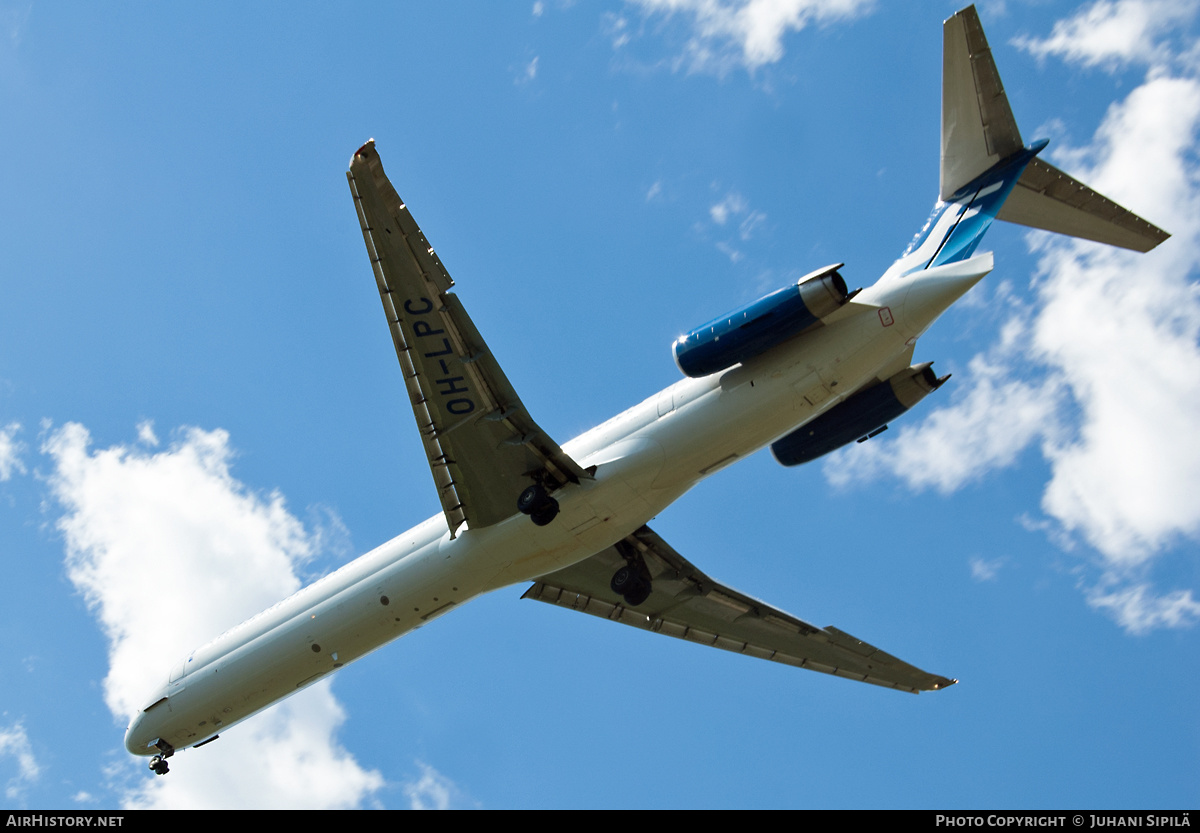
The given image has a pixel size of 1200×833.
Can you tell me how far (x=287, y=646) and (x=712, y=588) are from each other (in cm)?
973

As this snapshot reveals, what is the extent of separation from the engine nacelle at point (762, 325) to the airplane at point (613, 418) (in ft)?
0.09

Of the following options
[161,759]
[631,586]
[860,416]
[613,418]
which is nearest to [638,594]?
[631,586]

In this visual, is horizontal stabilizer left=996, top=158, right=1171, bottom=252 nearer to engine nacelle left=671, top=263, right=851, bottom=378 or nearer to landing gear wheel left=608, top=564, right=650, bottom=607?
engine nacelle left=671, top=263, right=851, bottom=378

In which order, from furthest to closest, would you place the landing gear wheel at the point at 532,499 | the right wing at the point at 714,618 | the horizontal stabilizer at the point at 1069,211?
the right wing at the point at 714,618
the horizontal stabilizer at the point at 1069,211
the landing gear wheel at the point at 532,499

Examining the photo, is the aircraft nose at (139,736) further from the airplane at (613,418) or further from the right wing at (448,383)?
the right wing at (448,383)

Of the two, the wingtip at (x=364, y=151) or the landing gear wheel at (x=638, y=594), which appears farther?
the landing gear wheel at (x=638, y=594)

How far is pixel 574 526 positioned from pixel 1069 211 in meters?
11.3

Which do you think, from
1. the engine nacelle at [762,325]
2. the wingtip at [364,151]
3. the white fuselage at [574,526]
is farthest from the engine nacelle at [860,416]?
the wingtip at [364,151]

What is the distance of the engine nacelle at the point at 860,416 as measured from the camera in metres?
20.1

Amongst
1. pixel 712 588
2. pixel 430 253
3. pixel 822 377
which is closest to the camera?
pixel 430 253
